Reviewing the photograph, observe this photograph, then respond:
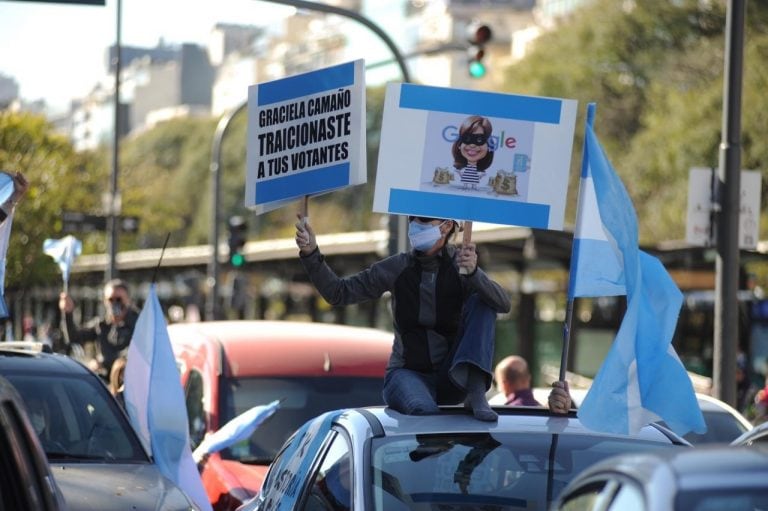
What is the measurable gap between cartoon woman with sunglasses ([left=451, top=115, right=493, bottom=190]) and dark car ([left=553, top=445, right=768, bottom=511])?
12.6 feet

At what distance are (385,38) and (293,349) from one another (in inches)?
418

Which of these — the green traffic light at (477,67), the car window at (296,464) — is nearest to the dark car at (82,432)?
the car window at (296,464)

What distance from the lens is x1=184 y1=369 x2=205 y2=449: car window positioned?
10.8 metres

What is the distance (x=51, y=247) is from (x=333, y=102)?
7.73 meters

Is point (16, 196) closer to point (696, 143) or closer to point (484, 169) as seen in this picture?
point (484, 169)

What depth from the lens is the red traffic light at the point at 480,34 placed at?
837 inches

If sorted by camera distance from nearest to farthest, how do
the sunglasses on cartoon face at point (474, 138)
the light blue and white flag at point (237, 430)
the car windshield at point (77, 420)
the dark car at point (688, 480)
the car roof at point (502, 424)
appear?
1. the dark car at point (688, 480)
2. the car roof at point (502, 424)
3. the sunglasses on cartoon face at point (474, 138)
4. the car windshield at point (77, 420)
5. the light blue and white flag at point (237, 430)

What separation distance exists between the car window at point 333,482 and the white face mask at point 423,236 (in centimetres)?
142

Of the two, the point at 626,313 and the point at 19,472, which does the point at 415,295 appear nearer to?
the point at 626,313

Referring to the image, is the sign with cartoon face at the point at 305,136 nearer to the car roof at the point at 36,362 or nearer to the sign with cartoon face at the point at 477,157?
the sign with cartoon face at the point at 477,157

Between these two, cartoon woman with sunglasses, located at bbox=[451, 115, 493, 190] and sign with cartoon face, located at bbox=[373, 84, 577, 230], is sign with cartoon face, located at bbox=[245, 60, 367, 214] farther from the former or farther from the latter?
cartoon woman with sunglasses, located at bbox=[451, 115, 493, 190]

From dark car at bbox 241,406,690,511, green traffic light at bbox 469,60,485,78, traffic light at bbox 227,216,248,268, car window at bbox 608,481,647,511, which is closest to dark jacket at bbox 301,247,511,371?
dark car at bbox 241,406,690,511

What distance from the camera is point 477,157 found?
7.97 meters

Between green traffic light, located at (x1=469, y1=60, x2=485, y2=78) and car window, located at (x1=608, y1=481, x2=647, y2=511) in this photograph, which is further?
green traffic light, located at (x1=469, y1=60, x2=485, y2=78)
